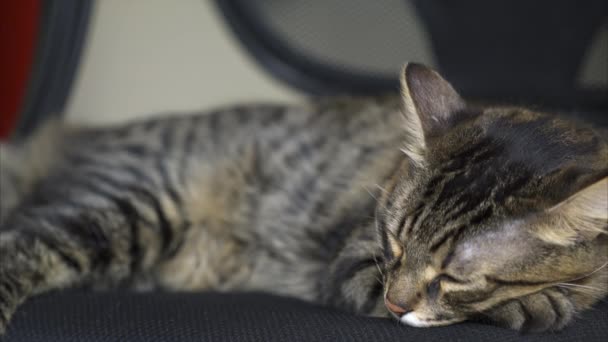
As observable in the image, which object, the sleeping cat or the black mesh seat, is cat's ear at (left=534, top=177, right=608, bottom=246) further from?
the black mesh seat

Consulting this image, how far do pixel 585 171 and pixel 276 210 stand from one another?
0.78 meters

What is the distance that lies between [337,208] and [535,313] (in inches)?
23.5

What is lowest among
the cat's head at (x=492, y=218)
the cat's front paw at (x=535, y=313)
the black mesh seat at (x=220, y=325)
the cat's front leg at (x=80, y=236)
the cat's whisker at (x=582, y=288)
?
the cat's front leg at (x=80, y=236)

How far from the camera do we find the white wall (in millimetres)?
2271

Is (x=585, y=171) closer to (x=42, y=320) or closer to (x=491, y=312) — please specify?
(x=491, y=312)

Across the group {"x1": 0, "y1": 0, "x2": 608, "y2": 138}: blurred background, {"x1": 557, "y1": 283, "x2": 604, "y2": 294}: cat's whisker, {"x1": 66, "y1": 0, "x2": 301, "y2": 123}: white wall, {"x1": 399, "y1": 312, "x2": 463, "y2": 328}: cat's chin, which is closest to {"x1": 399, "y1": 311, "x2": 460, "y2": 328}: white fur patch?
{"x1": 399, "y1": 312, "x2": 463, "y2": 328}: cat's chin

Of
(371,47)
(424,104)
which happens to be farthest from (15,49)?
(424,104)

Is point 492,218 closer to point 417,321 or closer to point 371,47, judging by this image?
point 417,321

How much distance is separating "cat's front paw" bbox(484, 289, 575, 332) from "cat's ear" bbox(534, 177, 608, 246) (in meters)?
0.11

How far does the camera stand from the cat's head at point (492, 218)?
108cm

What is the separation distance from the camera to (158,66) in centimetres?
242

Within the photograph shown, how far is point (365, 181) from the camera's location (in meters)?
1.64

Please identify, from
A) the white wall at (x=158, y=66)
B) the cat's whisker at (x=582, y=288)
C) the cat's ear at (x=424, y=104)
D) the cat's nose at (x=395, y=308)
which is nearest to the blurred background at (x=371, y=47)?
the white wall at (x=158, y=66)

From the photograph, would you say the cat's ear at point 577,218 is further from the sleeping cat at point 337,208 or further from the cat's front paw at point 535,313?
the cat's front paw at point 535,313
